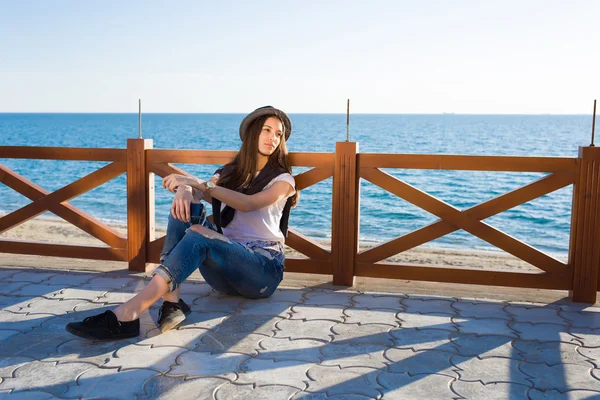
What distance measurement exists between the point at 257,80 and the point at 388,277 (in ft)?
206

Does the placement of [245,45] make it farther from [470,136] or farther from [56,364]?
[56,364]

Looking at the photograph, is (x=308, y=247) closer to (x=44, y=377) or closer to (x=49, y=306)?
(x=49, y=306)

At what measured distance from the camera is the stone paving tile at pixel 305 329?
3672 millimetres

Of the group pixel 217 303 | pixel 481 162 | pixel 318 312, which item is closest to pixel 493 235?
pixel 481 162

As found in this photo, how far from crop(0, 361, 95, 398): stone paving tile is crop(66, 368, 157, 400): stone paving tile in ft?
0.16

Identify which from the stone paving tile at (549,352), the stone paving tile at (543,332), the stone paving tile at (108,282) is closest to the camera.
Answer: the stone paving tile at (549,352)

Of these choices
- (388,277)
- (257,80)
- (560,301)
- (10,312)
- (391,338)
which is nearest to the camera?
(391,338)

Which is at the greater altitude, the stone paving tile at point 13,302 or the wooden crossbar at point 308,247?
the wooden crossbar at point 308,247

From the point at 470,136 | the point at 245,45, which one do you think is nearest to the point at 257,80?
the point at 245,45

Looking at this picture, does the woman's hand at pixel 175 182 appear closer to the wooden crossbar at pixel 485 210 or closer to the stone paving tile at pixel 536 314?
the wooden crossbar at pixel 485 210

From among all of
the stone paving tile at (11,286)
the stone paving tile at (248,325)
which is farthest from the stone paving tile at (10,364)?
the stone paving tile at (11,286)

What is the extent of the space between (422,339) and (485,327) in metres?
0.47

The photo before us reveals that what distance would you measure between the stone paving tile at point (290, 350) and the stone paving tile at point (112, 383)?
2.00 ft

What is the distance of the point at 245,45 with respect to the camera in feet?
207
